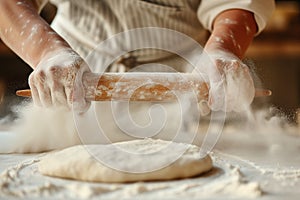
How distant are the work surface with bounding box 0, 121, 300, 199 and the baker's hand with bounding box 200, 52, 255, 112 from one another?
106mm

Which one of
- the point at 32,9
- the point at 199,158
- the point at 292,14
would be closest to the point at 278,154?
the point at 199,158

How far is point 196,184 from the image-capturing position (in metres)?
0.66

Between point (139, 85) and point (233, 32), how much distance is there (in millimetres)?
269

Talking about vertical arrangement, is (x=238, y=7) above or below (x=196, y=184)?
above

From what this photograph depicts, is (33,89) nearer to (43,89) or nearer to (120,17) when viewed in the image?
(43,89)

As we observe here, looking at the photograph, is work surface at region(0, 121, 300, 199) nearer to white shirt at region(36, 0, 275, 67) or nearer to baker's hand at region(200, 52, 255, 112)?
baker's hand at region(200, 52, 255, 112)

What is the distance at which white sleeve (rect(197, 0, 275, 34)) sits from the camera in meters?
1.06

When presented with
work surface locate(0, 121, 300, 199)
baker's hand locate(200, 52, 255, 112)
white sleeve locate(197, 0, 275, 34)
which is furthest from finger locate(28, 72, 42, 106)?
white sleeve locate(197, 0, 275, 34)

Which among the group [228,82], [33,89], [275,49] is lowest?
[275,49]

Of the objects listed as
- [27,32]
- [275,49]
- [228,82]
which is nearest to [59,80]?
[27,32]

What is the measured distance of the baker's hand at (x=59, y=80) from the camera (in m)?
0.80

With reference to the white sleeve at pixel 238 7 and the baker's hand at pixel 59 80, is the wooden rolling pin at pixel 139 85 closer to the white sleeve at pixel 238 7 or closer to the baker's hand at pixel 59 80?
the baker's hand at pixel 59 80

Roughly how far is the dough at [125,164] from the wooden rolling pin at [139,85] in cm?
12

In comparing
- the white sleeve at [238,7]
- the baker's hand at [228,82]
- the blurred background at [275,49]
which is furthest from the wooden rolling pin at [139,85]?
the blurred background at [275,49]
